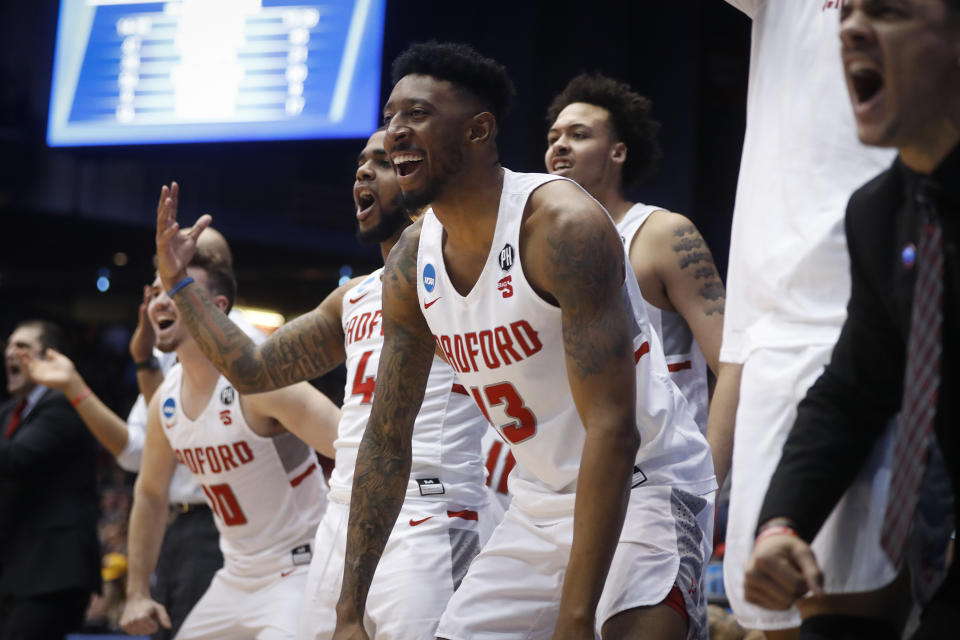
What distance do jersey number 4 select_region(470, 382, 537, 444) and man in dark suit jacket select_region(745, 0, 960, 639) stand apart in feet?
3.01

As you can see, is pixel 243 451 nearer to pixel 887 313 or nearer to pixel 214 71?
pixel 887 313

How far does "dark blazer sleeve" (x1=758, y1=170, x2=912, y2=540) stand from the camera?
1798 mm

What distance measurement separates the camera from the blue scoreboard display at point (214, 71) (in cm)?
803

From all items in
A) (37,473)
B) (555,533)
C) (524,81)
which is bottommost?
(37,473)

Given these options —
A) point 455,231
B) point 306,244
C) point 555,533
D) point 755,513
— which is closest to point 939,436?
point 755,513

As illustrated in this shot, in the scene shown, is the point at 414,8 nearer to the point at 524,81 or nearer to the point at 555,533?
the point at 524,81

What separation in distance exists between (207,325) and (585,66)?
14.2ft

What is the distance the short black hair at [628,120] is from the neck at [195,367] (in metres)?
1.79

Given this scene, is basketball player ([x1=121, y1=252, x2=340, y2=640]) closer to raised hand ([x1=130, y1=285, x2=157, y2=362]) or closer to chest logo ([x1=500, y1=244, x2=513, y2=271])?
raised hand ([x1=130, y1=285, x2=157, y2=362])

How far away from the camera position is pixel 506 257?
2664 mm

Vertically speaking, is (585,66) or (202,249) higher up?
(585,66)

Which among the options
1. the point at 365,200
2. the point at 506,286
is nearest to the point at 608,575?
the point at 506,286

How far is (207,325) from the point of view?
11.8ft

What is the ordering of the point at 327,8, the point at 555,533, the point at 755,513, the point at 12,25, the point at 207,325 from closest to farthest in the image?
the point at 755,513, the point at 555,533, the point at 207,325, the point at 327,8, the point at 12,25
